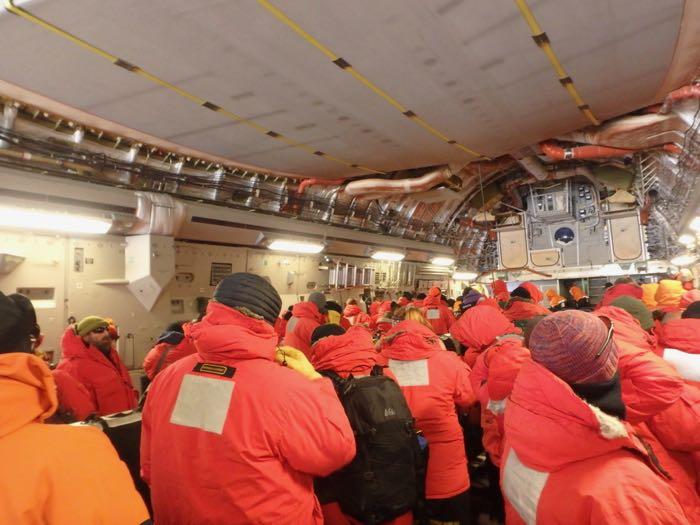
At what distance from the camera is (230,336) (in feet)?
5.09

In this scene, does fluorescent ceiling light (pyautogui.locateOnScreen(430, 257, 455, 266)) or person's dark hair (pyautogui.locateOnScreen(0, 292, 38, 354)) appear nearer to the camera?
person's dark hair (pyautogui.locateOnScreen(0, 292, 38, 354))

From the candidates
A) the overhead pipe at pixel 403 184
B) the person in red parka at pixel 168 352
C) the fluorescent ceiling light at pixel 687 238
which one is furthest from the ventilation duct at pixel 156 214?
the fluorescent ceiling light at pixel 687 238

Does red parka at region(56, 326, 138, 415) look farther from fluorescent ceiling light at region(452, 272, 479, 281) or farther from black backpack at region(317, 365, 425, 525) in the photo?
fluorescent ceiling light at region(452, 272, 479, 281)

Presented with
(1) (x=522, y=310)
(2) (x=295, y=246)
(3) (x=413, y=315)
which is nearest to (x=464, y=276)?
(2) (x=295, y=246)

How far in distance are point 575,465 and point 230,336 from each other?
4.00 feet

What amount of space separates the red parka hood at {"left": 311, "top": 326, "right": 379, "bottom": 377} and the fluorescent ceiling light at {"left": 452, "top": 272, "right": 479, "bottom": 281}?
9.68 m

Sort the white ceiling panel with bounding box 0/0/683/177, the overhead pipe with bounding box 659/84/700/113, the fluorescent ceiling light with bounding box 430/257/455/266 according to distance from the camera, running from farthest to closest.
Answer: the fluorescent ceiling light with bounding box 430/257/455/266 → the overhead pipe with bounding box 659/84/700/113 → the white ceiling panel with bounding box 0/0/683/177

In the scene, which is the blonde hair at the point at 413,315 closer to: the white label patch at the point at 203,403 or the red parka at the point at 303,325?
the red parka at the point at 303,325

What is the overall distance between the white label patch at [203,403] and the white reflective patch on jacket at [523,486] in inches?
40.6

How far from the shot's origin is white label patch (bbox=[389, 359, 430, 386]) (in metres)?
2.78

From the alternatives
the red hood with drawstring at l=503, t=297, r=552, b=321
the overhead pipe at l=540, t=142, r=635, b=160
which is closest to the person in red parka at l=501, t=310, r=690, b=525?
the red hood with drawstring at l=503, t=297, r=552, b=321

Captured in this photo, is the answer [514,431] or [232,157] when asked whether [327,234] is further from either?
[514,431]

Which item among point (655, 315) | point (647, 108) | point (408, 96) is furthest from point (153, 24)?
point (647, 108)

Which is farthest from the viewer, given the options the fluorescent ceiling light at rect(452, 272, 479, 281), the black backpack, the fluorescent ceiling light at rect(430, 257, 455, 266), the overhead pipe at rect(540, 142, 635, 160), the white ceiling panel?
the fluorescent ceiling light at rect(452, 272, 479, 281)
